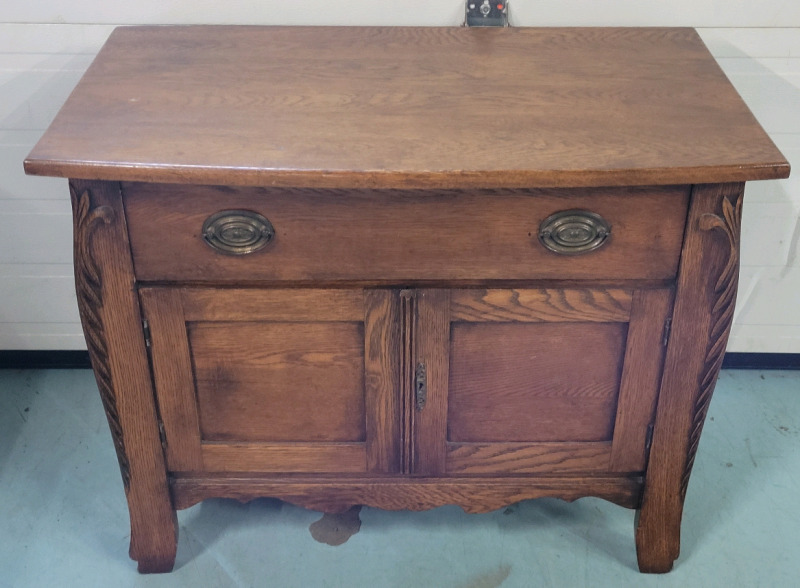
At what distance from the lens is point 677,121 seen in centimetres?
130

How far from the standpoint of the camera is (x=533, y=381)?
143 cm

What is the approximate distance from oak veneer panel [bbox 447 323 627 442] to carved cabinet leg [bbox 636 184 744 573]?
0.29ft

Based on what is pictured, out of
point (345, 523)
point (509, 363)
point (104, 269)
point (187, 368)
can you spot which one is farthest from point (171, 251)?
point (345, 523)

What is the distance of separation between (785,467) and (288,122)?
126 cm

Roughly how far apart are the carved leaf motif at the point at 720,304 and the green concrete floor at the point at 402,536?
25 centimetres

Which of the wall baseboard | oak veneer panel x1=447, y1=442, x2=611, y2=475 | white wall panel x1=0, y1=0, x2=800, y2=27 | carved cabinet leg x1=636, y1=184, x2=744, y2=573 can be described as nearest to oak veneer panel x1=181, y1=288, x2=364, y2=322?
oak veneer panel x1=447, y1=442, x2=611, y2=475

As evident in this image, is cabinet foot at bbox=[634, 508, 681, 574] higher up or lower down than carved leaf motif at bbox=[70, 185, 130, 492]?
lower down

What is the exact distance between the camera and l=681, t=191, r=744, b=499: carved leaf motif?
1260 mm

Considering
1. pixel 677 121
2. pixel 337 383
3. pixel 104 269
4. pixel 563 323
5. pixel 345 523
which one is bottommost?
pixel 345 523

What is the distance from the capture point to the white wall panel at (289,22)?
5.41 feet

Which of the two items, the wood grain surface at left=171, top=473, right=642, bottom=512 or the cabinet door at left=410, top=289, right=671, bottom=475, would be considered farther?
the wood grain surface at left=171, top=473, right=642, bottom=512

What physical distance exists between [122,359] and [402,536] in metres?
0.64

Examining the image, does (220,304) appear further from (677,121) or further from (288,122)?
(677,121)

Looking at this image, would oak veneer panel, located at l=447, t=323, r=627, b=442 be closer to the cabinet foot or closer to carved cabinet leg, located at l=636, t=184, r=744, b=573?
carved cabinet leg, located at l=636, t=184, r=744, b=573
